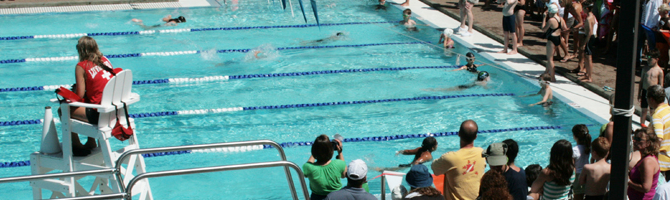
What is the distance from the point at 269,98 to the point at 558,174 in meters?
5.10

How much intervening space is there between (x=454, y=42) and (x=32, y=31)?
8375 millimetres

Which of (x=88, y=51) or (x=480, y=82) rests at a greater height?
(x=88, y=51)

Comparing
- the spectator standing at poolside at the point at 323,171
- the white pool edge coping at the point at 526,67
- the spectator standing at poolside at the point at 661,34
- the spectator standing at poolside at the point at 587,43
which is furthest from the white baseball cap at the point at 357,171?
the spectator standing at poolside at the point at 661,34

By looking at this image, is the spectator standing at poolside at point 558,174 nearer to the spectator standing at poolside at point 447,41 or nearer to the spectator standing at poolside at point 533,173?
the spectator standing at poolside at point 533,173

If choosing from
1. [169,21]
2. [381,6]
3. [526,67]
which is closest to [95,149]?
[526,67]

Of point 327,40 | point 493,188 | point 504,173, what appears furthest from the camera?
point 327,40

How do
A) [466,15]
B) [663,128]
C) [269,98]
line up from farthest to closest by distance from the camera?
[466,15] < [269,98] < [663,128]

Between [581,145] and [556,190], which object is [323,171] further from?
[581,145]

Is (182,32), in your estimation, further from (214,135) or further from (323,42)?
(214,135)

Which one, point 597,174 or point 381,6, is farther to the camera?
point 381,6

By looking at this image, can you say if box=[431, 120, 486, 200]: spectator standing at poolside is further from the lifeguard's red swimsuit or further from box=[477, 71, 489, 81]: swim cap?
box=[477, 71, 489, 81]: swim cap

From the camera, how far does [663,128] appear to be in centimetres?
474

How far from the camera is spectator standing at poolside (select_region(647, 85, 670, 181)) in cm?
465

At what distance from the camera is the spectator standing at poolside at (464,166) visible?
12.0 feet
